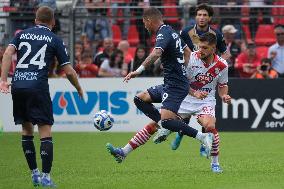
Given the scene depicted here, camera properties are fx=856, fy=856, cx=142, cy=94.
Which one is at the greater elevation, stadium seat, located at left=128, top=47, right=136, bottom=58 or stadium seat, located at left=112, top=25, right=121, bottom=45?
stadium seat, located at left=112, top=25, right=121, bottom=45

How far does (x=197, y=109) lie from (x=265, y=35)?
10.3 m

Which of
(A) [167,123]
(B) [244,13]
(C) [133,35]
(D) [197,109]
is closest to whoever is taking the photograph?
(A) [167,123]

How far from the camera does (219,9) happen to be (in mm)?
22703

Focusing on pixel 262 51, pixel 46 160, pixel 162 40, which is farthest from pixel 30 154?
pixel 262 51

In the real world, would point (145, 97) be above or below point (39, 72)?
below

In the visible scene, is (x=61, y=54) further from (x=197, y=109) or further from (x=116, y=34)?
(x=116, y=34)

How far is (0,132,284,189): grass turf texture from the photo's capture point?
10852mm

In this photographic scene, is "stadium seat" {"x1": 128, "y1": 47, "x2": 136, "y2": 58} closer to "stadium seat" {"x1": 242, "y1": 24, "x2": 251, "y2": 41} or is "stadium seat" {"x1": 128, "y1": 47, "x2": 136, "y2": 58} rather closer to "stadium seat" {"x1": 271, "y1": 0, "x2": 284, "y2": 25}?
"stadium seat" {"x1": 242, "y1": 24, "x2": 251, "y2": 41}

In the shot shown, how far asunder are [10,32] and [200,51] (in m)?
10.8

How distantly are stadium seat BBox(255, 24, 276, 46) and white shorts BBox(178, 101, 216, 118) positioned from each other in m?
9.89

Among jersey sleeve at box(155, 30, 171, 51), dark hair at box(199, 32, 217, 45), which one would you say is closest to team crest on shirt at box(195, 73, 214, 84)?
dark hair at box(199, 32, 217, 45)

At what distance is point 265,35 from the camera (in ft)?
74.5

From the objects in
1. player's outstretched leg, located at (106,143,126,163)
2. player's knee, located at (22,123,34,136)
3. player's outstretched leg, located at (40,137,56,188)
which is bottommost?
player's outstretched leg, located at (106,143,126,163)

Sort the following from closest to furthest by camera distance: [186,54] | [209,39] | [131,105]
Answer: [209,39] < [186,54] < [131,105]
